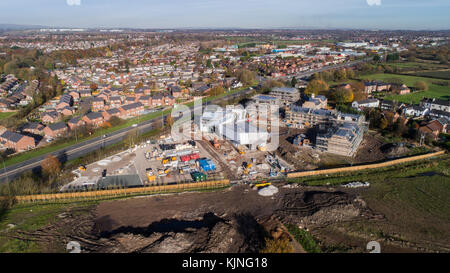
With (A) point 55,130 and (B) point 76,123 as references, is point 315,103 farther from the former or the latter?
(A) point 55,130

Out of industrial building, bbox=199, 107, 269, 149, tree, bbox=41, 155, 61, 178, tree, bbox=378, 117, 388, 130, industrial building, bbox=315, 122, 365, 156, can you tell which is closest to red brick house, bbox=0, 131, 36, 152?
tree, bbox=41, 155, 61, 178

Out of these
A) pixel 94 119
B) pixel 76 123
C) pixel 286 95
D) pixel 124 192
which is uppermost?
pixel 286 95

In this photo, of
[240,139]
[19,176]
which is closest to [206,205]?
[240,139]

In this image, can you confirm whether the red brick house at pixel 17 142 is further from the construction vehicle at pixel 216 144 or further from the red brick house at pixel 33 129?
the construction vehicle at pixel 216 144

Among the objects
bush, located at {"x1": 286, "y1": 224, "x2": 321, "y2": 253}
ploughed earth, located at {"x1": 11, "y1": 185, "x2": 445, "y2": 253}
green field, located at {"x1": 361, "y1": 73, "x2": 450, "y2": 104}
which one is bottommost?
bush, located at {"x1": 286, "y1": 224, "x2": 321, "y2": 253}

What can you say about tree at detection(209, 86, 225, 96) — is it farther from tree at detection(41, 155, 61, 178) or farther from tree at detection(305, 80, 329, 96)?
tree at detection(41, 155, 61, 178)

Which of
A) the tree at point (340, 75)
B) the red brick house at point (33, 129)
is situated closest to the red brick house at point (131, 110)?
the red brick house at point (33, 129)

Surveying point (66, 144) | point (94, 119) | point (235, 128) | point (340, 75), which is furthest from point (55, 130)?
point (340, 75)
